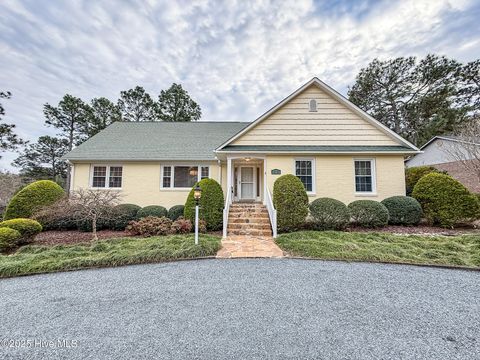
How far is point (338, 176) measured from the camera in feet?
33.6

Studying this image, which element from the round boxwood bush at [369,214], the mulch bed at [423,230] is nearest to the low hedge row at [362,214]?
the round boxwood bush at [369,214]

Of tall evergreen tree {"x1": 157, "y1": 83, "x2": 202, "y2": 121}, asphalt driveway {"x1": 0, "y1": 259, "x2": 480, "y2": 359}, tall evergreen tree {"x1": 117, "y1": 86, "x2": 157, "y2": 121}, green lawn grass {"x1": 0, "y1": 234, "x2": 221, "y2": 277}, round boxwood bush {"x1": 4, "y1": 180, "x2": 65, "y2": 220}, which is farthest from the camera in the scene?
tall evergreen tree {"x1": 117, "y1": 86, "x2": 157, "y2": 121}

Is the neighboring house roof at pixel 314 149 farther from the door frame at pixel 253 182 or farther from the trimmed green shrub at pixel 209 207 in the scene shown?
the trimmed green shrub at pixel 209 207

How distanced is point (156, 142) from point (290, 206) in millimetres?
9427

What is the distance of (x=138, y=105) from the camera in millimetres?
27422

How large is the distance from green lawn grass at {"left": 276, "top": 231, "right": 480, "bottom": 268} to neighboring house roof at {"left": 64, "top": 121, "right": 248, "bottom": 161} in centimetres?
710

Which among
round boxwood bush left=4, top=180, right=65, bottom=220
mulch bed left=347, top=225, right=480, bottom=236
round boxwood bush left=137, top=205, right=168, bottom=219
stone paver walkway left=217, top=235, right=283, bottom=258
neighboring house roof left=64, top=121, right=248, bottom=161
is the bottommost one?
stone paver walkway left=217, top=235, right=283, bottom=258

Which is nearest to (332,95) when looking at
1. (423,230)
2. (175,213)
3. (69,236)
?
(423,230)

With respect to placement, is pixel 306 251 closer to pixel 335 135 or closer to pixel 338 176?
pixel 338 176

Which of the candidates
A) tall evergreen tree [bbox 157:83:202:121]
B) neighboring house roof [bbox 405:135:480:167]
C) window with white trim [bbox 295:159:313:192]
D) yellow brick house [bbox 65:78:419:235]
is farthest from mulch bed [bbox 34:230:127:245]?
neighboring house roof [bbox 405:135:480:167]

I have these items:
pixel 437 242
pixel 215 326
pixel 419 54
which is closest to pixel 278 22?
pixel 437 242

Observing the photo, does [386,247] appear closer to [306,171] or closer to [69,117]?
[306,171]

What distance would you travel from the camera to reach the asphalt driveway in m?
2.38

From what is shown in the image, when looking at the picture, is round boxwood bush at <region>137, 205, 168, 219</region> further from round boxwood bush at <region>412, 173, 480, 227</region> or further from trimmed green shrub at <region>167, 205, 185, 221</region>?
round boxwood bush at <region>412, 173, 480, 227</region>
